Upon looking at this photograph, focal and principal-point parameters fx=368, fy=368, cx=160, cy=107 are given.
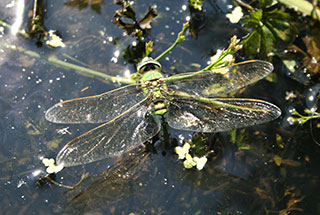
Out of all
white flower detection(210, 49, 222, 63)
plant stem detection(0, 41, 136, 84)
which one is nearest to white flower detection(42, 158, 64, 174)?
plant stem detection(0, 41, 136, 84)

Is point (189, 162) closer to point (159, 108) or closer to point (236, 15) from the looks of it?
point (159, 108)

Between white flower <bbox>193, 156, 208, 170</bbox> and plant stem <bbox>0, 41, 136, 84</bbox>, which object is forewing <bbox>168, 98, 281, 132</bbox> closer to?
white flower <bbox>193, 156, 208, 170</bbox>

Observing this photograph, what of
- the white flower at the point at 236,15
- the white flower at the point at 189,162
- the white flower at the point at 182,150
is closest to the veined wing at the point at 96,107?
the white flower at the point at 182,150

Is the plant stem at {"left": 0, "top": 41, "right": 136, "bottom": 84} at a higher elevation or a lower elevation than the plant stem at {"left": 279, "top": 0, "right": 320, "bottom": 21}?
lower

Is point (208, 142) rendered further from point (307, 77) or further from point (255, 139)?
point (307, 77)

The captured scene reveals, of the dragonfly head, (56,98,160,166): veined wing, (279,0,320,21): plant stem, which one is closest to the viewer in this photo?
(56,98,160,166): veined wing

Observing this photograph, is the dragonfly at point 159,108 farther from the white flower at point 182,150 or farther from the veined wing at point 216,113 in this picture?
the white flower at point 182,150
